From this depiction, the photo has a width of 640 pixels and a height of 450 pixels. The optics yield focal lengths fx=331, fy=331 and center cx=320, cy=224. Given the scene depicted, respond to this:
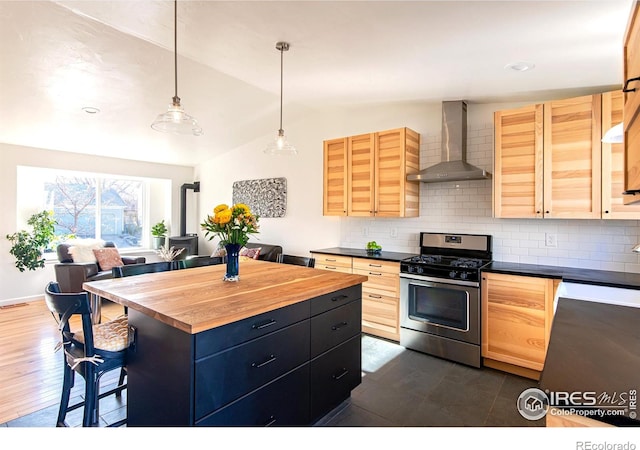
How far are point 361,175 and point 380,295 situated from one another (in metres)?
1.47

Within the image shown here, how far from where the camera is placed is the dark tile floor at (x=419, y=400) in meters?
2.25

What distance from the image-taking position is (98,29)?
2738mm

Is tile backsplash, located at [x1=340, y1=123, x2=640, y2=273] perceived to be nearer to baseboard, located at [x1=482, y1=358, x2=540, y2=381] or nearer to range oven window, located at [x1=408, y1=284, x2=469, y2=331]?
range oven window, located at [x1=408, y1=284, x2=469, y2=331]

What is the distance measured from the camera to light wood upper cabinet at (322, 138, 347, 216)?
4.27 meters

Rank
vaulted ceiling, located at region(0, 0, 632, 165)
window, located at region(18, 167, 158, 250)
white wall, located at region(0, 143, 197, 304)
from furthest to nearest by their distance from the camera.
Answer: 1. window, located at region(18, 167, 158, 250)
2. white wall, located at region(0, 143, 197, 304)
3. vaulted ceiling, located at region(0, 0, 632, 165)

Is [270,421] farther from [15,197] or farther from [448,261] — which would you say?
[15,197]

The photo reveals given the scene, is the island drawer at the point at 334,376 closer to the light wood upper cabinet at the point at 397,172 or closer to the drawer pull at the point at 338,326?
the drawer pull at the point at 338,326

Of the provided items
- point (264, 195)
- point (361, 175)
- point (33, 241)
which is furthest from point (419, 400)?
point (33, 241)

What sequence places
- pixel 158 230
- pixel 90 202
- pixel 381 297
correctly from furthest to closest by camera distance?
pixel 158 230, pixel 90 202, pixel 381 297

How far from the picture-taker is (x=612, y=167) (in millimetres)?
2607

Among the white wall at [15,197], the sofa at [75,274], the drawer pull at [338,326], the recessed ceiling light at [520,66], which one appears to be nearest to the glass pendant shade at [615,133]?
the recessed ceiling light at [520,66]

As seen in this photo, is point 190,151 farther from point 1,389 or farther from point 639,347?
point 639,347

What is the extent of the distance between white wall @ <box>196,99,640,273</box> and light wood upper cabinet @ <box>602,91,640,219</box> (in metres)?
0.37

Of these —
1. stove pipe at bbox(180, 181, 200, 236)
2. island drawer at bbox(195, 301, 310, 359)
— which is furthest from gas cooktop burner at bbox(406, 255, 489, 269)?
stove pipe at bbox(180, 181, 200, 236)
